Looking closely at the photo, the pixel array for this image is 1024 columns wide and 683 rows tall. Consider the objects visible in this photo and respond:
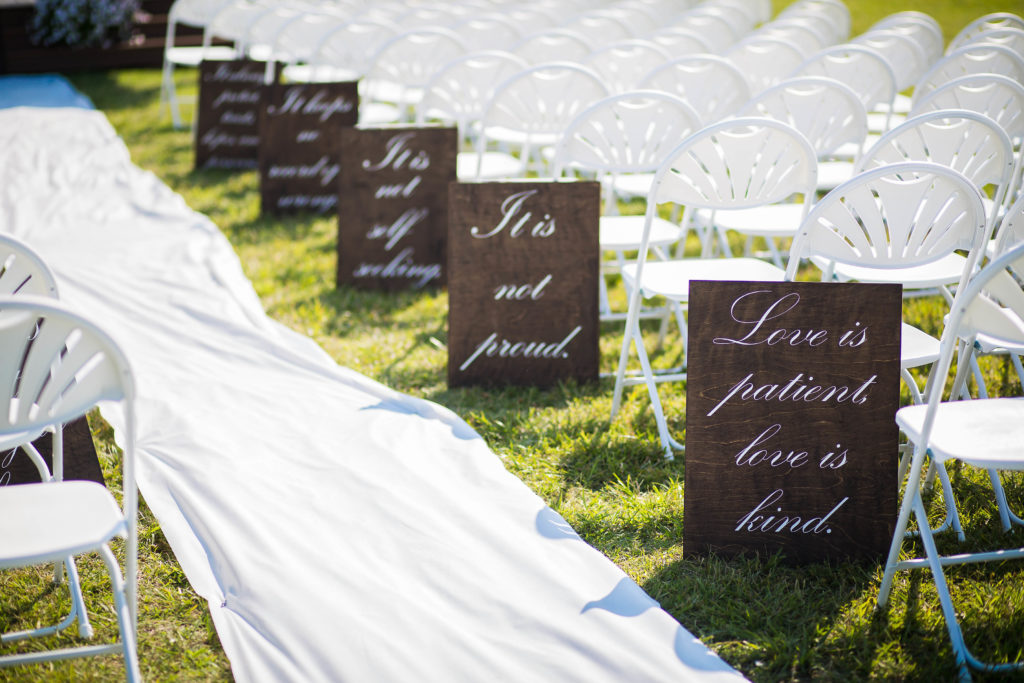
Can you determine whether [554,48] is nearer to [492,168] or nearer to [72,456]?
[492,168]

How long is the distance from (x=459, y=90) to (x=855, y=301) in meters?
3.42

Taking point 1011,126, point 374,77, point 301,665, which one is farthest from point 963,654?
point 374,77

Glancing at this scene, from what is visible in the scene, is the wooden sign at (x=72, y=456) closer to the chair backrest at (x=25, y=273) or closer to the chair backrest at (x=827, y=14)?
the chair backrest at (x=25, y=273)

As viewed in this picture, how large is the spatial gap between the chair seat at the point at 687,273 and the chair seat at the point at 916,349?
52 cm

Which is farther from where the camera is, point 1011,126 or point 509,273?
point 1011,126

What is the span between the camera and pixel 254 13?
8.73 metres

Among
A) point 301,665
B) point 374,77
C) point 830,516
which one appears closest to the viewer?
point 301,665

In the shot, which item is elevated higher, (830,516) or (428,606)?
(830,516)

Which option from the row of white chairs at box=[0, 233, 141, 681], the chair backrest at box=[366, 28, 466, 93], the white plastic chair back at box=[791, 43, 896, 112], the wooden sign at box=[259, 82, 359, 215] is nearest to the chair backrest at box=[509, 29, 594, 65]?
the chair backrest at box=[366, 28, 466, 93]

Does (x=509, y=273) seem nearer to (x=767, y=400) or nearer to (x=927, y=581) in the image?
(x=767, y=400)

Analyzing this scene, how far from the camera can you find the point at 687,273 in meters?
3.53

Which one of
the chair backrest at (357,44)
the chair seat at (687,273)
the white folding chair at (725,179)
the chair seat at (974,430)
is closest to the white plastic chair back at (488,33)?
the chair backrest at (357,44)

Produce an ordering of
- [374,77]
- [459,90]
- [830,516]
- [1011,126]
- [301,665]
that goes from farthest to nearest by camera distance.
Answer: [374,77]
[459,90]
[1011,126]
[830,516]
[301,665]

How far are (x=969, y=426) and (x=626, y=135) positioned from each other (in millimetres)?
1941
